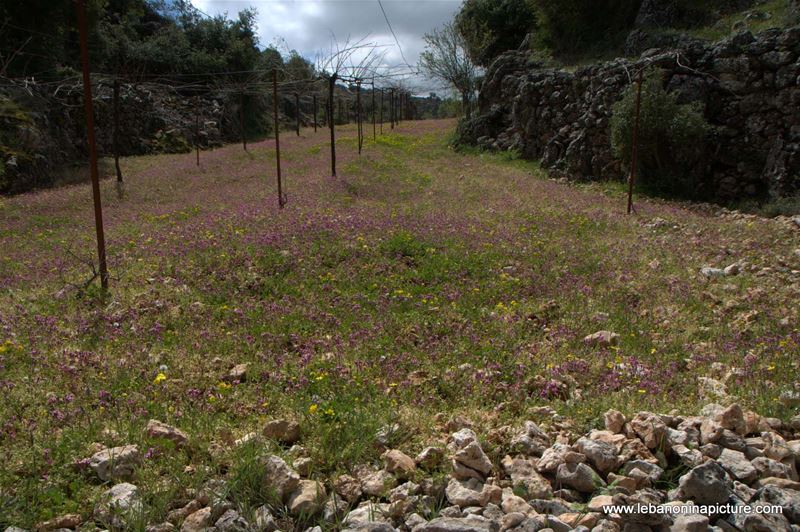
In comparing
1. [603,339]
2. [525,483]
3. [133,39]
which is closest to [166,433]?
[525,483]

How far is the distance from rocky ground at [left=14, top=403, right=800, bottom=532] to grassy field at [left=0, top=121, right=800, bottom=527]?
153 millimetres

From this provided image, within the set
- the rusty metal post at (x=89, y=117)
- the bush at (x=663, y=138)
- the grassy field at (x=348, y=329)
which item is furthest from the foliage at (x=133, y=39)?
the bush at (x=663, y=138)

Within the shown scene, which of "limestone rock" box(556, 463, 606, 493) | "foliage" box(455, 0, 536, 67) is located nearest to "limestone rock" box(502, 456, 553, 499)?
"limestone rock" box(556, 463, 606, 493)

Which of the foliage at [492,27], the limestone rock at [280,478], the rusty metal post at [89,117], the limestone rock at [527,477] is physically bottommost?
the limestone rock at [527,477]

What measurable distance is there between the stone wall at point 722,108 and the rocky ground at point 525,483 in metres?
15.5

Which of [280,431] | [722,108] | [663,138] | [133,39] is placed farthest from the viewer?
[133,39]

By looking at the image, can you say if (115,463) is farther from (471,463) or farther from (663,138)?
(663,138)

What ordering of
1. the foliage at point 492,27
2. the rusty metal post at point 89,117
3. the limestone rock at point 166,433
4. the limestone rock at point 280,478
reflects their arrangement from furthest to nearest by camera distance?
the foliage at point 492,27 → the rusty metal post at point 89,117 → the limestone rock at point 166,433 → the limestone rock at point 280,478

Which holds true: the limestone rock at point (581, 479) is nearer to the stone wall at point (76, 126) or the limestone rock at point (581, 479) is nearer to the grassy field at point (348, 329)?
the grassy field at point (348, 329)

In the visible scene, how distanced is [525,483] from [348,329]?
350 cm

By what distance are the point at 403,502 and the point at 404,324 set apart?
144 inches

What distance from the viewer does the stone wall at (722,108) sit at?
15.8m

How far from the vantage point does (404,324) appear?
677 centimetres

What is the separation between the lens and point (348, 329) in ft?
21.3
